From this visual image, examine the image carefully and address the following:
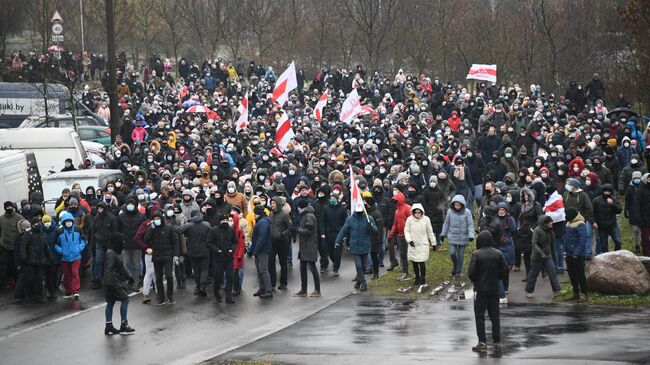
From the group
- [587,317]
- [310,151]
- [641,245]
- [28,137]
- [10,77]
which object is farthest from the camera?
[10,77]

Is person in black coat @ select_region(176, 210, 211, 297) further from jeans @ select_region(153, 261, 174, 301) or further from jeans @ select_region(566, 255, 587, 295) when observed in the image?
jeans @ select_region(566, 255, 587, 295)

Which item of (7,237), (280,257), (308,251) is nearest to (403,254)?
(308,251)

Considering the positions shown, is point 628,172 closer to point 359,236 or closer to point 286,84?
point 359,236

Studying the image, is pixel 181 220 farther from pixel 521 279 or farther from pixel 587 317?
pixel 587 317

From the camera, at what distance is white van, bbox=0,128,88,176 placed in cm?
3125

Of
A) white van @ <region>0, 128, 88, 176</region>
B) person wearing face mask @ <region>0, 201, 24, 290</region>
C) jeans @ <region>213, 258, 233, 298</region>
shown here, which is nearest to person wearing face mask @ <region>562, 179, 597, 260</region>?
jeans @ <region>213, 258, 233, 298</region>

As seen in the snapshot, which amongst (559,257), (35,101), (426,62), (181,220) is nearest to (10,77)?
(35,101)

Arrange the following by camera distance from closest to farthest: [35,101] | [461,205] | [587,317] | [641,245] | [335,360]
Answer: [335,360] → [587,317] → [461,205] → [641,245] → [35,101]

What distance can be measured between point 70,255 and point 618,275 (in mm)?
9628

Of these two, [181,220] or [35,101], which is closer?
[181,220]

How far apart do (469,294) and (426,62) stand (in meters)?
37.1

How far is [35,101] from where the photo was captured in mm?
44938

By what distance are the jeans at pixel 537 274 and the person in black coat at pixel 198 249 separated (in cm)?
570

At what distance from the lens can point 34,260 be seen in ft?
72.4
